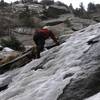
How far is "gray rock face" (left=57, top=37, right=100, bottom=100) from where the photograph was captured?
866 cm

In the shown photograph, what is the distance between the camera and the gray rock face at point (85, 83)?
8.66 m

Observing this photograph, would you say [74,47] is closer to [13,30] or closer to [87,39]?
[87,39]

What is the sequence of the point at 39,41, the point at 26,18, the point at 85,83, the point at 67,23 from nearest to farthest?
the point at 85,83
the point at 39,41
the point at 67,23
the point at 26,18

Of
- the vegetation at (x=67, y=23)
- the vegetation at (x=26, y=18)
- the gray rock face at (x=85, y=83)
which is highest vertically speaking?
the gray rock face at (x=85, y=83)

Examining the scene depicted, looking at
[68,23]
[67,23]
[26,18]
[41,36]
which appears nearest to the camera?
[41,36]

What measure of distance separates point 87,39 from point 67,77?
3.22 m

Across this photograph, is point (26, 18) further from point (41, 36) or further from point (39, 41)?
point (41, 36)

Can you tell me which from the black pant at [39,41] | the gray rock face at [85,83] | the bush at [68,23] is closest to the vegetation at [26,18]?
the bush at [68,23]

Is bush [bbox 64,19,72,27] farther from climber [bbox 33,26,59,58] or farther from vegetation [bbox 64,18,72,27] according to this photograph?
climber [bbox 33,26,59,58]

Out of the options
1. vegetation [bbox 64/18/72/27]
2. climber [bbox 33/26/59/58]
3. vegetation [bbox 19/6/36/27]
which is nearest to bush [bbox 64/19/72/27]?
vegetation [bbox 64/18/72/27]

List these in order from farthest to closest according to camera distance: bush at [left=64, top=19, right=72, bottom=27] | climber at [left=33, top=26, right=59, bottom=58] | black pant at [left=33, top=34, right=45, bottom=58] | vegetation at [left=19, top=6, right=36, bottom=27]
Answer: vegetation at [left=19, top=6, right=36, bottom=27] < bush at [left=64, top=19, right=72, bottom=27] < black pant at [left=33, top=34, right=45, bottom=58] < climber at [left=33, top=26, right=59, bottom=58]

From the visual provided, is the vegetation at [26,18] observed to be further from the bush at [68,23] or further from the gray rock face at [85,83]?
the gray rock face at [85,83]

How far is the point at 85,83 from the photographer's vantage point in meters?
9.06

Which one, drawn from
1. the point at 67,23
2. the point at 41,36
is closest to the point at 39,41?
the point at 41,36
